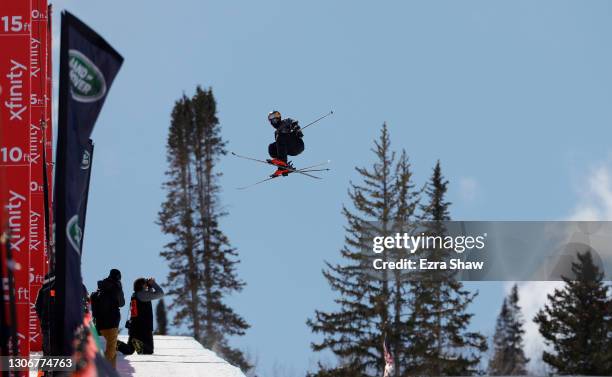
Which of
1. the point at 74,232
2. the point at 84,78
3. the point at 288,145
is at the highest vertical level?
the point at 288,145

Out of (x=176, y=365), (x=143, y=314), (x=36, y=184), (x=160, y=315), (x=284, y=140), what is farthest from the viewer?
(x=160, y=315)

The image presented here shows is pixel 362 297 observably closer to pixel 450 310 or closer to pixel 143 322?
pixel 450 310

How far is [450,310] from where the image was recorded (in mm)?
57156

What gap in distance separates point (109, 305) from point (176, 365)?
474 centimetres

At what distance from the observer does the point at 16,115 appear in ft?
65.9

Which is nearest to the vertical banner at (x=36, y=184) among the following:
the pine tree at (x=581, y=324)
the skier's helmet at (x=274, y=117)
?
the skier's helmet at (x=274, y=117)

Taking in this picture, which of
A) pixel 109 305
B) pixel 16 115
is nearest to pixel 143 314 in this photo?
pixel 109 305

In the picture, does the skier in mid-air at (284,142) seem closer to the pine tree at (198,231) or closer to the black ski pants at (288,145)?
the black ski pants at (288,145)

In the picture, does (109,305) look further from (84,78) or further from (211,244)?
(211,244)

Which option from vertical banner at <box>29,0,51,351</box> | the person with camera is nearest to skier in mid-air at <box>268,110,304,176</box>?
the person with camera

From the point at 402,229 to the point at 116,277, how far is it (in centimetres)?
3975

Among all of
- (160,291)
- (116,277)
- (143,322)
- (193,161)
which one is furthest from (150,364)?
(193,161)

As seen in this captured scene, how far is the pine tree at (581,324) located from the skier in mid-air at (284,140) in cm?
3640

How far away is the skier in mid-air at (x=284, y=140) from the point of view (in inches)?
779
